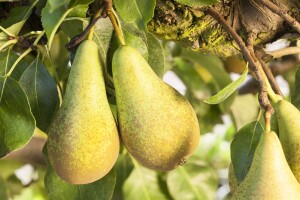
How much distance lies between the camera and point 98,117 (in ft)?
2.39

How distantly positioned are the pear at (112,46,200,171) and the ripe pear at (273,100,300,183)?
96 millimetres

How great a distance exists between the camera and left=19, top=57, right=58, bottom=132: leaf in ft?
2.80

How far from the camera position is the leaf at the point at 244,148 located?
0.78 meters

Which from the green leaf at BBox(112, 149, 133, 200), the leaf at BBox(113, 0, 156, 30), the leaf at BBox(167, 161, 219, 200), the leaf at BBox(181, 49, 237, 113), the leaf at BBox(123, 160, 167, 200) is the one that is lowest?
the leaf at BBox(167, 161, 219, 200)

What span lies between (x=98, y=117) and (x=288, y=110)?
0.69ft

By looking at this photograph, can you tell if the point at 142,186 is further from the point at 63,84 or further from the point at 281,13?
the point at 281,13

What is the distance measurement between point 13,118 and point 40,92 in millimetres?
71

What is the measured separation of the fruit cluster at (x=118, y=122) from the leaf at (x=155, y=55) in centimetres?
13

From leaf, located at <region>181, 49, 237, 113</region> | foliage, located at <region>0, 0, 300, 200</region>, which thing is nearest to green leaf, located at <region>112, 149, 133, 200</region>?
foliage, located at <region>0, 0, 300, 200</region>

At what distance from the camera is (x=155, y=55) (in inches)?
35.3

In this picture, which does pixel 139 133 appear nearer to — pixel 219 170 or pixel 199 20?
pixel 199 20

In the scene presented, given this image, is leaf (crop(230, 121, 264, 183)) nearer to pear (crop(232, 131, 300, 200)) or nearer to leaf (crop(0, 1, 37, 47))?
pear (crop(232, 131, 300, 200))

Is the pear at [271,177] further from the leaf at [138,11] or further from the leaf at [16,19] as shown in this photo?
the leaf at [16,19]

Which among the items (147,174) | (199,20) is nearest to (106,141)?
(199,20)
